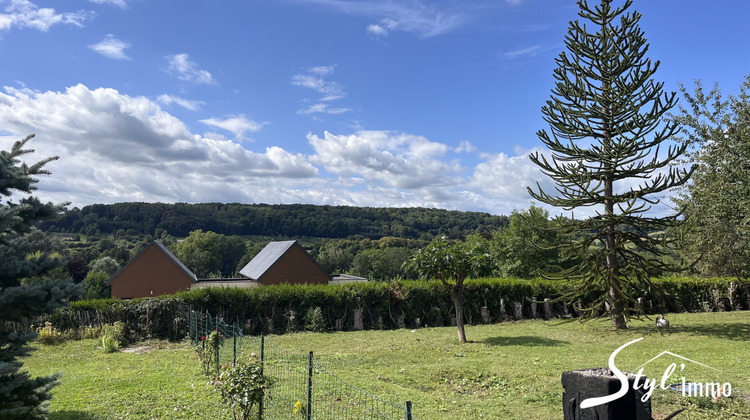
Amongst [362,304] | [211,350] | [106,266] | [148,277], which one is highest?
[106,266]

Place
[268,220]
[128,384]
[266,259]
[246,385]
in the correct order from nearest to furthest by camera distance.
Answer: [246,385], [128,384], [266,259], [268,220]

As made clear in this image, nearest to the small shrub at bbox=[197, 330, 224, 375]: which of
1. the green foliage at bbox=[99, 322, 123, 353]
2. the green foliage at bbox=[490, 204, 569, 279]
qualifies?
the green foliage at bbox=[99, 322, 123, 353]

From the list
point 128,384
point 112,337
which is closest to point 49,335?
point 112,337

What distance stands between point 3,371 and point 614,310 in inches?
624

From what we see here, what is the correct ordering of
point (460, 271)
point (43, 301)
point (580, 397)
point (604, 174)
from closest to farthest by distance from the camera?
point (580, 397), point (43, 301), point (460, 271), point (604, 174)

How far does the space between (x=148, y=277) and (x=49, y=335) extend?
17991mm

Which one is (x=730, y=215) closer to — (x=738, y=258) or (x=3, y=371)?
(x=738, y=258)

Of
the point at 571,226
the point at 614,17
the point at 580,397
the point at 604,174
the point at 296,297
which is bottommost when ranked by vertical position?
the point at 296,297

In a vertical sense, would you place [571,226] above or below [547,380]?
above

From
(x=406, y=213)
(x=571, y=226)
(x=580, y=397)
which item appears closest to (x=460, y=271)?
(x=571, y=226)

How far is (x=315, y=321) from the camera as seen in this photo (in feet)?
58.6

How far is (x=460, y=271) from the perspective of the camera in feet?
43.8

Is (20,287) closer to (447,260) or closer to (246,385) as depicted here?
(246,385)

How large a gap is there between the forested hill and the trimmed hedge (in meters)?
52.2
